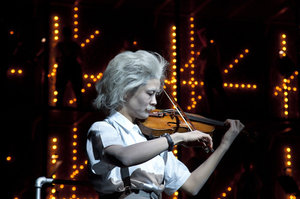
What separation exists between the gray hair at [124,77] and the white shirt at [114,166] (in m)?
0.07

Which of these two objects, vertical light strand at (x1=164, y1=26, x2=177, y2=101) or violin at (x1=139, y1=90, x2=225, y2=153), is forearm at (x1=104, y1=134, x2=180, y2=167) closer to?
violin at (x1=139, y1=90, x2=225, y2=153)

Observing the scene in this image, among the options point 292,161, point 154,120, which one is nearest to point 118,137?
point 154,120

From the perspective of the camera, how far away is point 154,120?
262 centimetres

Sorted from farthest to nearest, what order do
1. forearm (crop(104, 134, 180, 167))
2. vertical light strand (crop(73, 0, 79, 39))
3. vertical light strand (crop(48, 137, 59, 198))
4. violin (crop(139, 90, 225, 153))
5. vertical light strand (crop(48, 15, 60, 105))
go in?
vertical light strand (crop(73, 0, 79, 39)) < vertical light strand (crop(48, 15, 60, 105)) < vertical light strand (crop(48, 137, 59, 198)) < violin (crop(139, 90, 225, 153)) < forearm (crop(104, 134, 180, 167))

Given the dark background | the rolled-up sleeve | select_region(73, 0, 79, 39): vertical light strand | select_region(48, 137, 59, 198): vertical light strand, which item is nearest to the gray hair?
the rolled-up sleeve

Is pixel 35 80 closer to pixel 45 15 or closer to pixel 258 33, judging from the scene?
pixel 45 15

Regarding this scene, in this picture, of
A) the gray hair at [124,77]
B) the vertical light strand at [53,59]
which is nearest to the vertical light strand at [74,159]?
the vertical light strand at [53,59]

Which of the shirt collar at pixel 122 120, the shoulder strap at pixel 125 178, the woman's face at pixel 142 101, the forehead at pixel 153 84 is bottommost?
the shoulder strap at pixel 125 178

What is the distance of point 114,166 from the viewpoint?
1.87 metres

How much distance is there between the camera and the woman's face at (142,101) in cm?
197

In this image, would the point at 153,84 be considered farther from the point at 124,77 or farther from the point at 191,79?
the point at 191,79

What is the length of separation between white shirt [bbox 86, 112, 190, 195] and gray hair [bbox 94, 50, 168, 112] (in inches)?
2.7

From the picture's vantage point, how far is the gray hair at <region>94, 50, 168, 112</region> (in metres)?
1.94

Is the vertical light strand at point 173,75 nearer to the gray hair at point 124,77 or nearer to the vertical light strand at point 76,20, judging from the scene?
the vertical light strand at point 76,20
